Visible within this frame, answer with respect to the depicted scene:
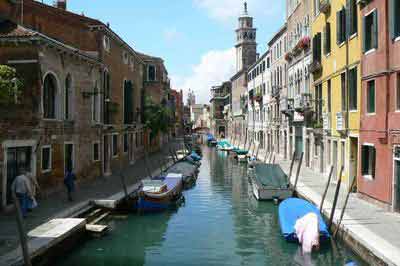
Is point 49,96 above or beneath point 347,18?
beneath

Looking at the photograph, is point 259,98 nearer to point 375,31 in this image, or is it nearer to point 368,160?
point 368,160

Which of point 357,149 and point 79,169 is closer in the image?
point 357,149

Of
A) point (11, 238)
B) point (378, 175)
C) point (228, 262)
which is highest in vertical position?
point (378, 175)

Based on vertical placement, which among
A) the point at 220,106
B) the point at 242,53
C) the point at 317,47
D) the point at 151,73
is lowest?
the point at 317,47

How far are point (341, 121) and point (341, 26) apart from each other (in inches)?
146

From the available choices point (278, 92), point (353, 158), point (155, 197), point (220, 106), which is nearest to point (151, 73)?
point (278, 92)

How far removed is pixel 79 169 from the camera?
1864cm

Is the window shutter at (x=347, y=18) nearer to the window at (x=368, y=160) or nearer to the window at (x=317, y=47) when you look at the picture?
the window at (x=368, y=160)

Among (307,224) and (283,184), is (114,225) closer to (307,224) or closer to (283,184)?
(307,224)

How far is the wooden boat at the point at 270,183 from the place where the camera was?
60.5 feet

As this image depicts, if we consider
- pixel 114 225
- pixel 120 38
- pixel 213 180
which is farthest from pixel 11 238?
pixel 213 180

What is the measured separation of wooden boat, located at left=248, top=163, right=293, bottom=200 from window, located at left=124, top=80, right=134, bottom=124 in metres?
10.4

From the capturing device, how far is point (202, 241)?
41.5ft

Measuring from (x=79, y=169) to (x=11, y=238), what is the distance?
28.3 feet
